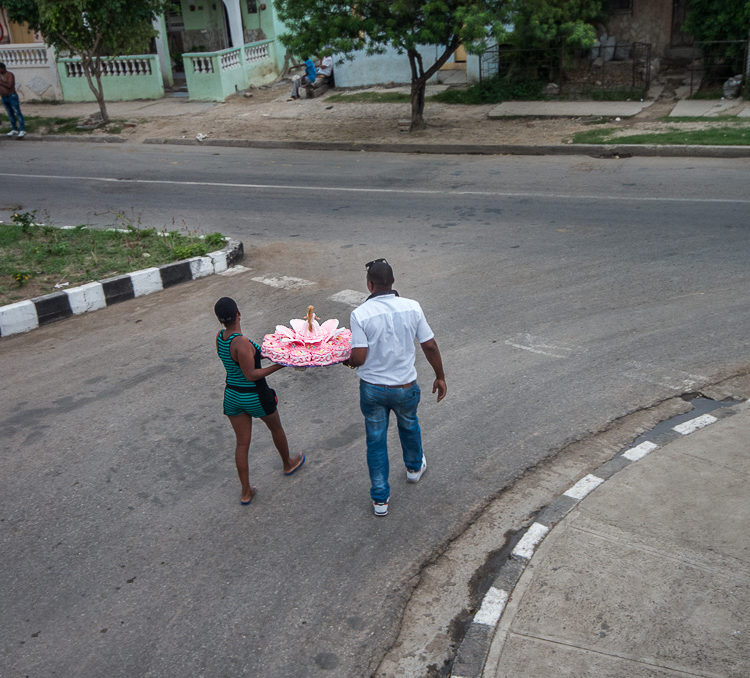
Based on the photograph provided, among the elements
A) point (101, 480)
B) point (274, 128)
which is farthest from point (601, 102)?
point (101, 480)

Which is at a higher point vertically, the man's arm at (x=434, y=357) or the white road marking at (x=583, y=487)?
the man's arm at (x=434, y=357)

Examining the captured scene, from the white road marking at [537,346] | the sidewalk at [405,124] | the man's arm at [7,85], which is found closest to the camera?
the white road marking at [537,346]

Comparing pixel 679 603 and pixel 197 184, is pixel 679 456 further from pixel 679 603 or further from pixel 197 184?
pixel 197 184

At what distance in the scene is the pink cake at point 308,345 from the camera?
4.63 meters

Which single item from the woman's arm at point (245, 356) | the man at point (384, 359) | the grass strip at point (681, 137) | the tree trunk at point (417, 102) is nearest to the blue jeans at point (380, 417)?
the man at point (384, 359)

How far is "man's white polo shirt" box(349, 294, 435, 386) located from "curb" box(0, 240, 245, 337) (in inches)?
198

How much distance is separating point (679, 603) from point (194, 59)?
23.6m

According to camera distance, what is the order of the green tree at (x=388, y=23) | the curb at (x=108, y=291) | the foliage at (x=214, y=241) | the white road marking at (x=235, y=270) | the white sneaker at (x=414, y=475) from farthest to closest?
the green tree at (x=388, y=23), the foliage at (x=214, y=241), the white road marking at (x=235, y=270), the curb at (x=108, y=291), the white sneaker at (x=414, y=475)

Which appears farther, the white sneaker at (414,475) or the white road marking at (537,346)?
the white road marking at (537,346)

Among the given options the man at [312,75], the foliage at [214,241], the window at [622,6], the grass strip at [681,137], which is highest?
the window at [622,6]

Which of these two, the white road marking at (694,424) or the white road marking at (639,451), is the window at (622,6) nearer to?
the white road marking at (694,424)

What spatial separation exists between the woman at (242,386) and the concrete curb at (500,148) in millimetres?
11925

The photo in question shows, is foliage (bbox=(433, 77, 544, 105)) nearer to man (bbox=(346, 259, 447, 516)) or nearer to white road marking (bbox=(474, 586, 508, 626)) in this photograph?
man (bbox=(346, 259, 447, 516))

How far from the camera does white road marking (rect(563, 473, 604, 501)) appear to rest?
5.02 meters
